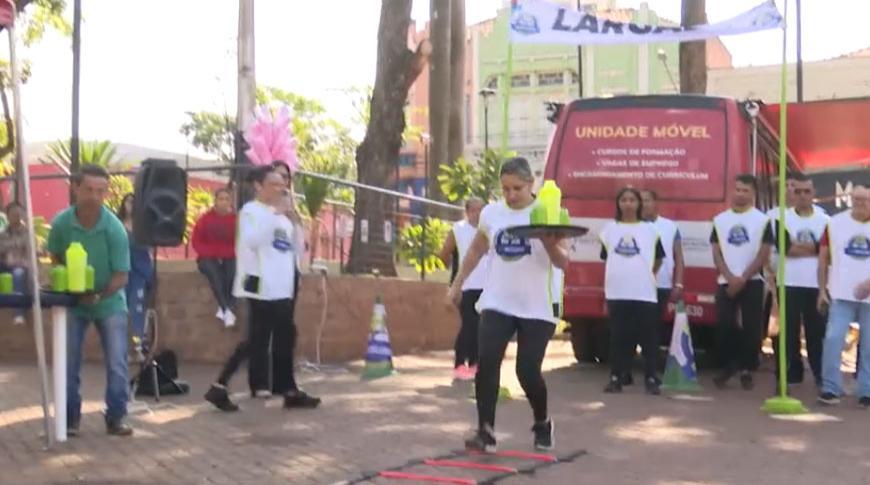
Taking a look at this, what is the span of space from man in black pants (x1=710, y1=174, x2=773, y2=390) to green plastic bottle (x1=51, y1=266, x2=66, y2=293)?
597 centimetres

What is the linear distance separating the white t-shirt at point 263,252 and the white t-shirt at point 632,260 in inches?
122

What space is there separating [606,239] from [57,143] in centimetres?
1400

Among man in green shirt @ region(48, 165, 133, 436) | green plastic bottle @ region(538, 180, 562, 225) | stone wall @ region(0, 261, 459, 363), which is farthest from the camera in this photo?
stone wall @ region(0, 261, 459, 363)

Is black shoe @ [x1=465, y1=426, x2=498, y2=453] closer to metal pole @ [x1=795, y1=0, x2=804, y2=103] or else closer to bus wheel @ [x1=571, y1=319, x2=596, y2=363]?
bus wheel @ [x1=571, y1=319, x2=596, y2=363]

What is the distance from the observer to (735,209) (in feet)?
39.1

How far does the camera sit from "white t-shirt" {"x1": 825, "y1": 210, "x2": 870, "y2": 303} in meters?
10.6

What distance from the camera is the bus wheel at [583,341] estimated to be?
1437 centimetres

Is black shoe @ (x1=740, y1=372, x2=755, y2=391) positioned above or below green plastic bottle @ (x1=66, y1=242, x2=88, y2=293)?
below

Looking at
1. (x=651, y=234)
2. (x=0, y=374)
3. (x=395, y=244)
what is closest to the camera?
(x=651, y=234)

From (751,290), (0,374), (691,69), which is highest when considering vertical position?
(691,69)

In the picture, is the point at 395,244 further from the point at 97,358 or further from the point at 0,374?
the point at 0,374

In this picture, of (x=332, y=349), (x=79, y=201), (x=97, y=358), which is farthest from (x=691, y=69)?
(x=79, y=201)

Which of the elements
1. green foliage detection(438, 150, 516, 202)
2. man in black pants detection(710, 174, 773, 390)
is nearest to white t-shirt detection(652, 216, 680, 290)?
man in black pants detection(710, 174, 773, 390)

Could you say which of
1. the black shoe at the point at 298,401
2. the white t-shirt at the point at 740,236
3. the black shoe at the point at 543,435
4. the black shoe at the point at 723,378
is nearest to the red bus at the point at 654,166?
the black shoe at the point at 723,378
